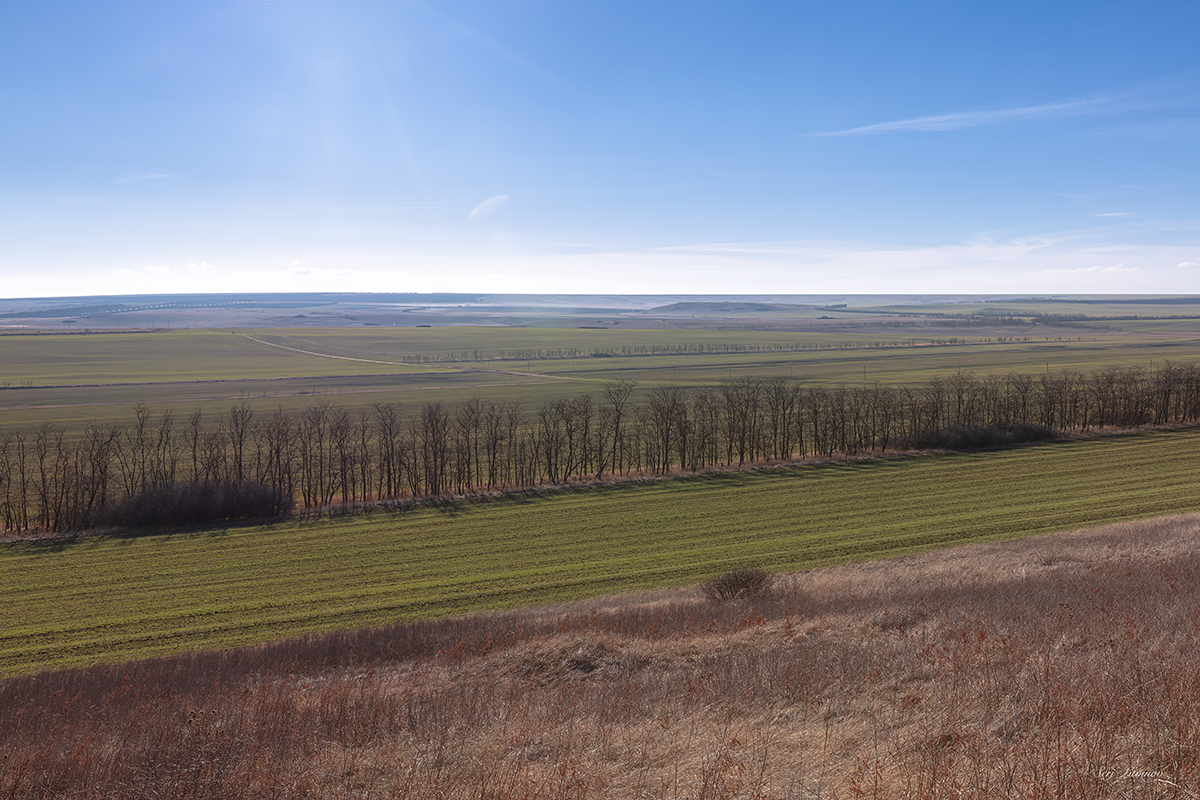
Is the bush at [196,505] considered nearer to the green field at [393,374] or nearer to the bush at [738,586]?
the bush at [738,586]

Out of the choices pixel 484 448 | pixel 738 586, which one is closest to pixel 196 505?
pixel 484 448

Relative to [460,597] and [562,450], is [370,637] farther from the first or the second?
[562,450]

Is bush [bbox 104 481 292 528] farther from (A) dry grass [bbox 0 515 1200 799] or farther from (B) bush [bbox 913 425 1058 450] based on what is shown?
(B) bush [bbox 913 425 1058 450]

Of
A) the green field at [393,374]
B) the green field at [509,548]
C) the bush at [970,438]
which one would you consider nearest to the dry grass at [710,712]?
the green field at [509,548]

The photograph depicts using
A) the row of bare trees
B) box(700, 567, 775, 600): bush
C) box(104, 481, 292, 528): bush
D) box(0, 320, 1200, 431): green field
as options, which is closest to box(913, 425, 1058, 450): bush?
the row of bare trees

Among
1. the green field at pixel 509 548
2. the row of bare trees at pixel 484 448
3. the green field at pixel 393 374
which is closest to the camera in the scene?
the green field at pixel 509 548

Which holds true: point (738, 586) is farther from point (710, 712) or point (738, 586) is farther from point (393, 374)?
point (393, 374)
